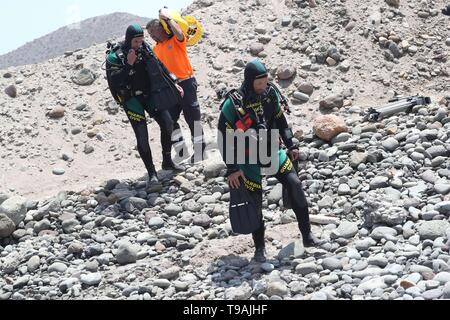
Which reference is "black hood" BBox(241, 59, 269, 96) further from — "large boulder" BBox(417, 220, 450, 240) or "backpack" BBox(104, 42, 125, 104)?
"backpack" BBox(104, 42, 125, 104)

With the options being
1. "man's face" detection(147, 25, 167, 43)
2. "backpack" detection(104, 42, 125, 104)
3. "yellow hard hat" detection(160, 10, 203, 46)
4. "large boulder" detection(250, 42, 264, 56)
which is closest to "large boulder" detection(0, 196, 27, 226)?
"backpack" detection(104, 42, 125, 104)

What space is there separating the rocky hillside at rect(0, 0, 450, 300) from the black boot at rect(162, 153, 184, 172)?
15 centimetres

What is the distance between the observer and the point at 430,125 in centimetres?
944

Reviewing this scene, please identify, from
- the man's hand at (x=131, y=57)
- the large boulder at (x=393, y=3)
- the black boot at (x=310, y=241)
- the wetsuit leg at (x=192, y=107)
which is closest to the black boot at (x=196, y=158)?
the wetsuit leg at (x=192, y=107)

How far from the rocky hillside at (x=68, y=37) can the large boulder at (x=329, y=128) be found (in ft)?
46.3

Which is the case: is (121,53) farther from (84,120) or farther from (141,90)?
(84,120)

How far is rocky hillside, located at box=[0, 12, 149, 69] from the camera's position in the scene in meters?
23.6

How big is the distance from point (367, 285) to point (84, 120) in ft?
24.5

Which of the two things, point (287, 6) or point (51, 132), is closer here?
point (51, 132)

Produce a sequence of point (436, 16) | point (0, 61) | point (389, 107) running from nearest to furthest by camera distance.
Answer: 1. point (389, 107)
2. point (436, 16)
3. point (0, 61)

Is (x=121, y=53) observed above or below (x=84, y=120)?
above

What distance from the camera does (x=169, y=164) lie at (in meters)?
10.2

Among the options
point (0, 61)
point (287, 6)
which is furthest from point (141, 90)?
point (0, 61)
